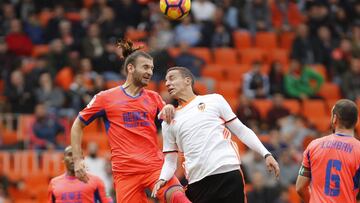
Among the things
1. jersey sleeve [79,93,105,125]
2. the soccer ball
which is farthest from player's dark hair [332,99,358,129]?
the soccer ball

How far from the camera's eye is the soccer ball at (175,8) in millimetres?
11570

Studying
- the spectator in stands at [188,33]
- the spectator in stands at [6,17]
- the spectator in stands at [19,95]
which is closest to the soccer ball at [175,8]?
the spectator in stands at [19,95]

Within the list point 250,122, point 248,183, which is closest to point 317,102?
point 250,122

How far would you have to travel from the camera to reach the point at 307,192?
9805 mm

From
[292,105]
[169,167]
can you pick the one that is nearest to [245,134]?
[169,167]

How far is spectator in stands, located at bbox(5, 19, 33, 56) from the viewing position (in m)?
21.8

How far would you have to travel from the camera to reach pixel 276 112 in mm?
20484

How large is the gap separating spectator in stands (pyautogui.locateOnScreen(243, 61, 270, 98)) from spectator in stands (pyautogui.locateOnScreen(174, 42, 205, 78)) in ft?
3.71

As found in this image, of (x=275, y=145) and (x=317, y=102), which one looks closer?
(x=275, y=145)

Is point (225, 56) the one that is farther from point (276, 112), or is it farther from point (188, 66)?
point (276, 112)

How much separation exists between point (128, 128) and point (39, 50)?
12.0 meters

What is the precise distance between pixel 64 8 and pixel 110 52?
10.5 ft

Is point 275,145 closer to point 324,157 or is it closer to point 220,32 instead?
point 220,32

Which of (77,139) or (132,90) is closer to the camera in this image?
(77,139)
